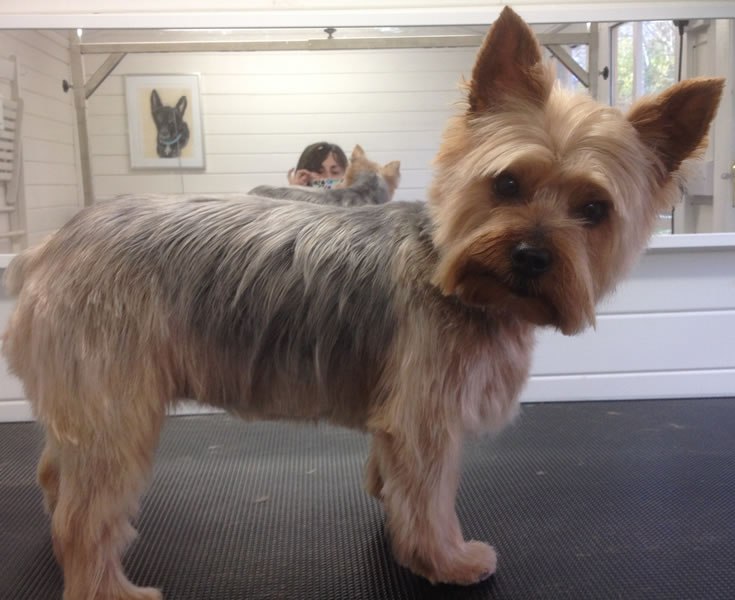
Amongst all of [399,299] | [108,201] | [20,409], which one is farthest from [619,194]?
[20,409]

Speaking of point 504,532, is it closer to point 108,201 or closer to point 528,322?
point 528,322

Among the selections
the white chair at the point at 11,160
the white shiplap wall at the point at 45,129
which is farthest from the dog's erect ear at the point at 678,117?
the white chair at the point at 11,160

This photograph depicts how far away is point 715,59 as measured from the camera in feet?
7.87

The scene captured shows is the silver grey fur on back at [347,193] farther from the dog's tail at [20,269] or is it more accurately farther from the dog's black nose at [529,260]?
the dog's black nose at [529,260]

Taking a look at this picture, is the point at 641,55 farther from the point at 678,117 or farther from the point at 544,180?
the point at 544,180

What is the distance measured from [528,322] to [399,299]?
251mm

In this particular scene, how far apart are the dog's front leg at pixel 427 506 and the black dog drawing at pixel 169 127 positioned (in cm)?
142

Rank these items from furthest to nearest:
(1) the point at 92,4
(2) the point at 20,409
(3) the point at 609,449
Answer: (2) the point at 20,409, (1) the point at 92,4, (3) the point at 609,449

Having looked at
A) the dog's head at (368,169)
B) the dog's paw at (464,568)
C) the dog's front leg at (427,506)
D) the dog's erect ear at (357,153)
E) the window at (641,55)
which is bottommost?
the dog's paw at (464,568)

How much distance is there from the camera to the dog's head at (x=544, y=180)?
3.86ft

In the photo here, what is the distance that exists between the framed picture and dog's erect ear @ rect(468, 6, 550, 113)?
1.34 m

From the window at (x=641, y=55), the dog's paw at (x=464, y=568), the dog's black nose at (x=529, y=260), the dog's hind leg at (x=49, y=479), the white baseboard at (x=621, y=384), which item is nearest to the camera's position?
the dog's black nose at (x=529, y=260)

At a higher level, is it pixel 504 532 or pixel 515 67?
pixel 515 67

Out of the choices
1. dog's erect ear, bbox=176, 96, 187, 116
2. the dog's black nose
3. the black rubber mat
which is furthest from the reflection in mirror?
the dog's black nose
